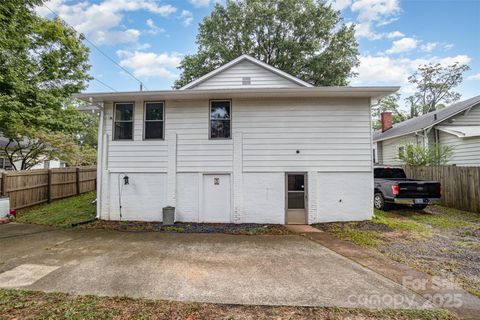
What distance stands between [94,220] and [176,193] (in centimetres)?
300

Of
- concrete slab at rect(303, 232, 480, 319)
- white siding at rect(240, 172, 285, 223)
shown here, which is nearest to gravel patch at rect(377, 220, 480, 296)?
concrete slab at rect(303, 232, 480, 319)

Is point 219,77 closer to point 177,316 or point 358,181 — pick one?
point 358,181

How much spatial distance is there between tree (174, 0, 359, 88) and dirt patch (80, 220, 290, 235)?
48.2 ft

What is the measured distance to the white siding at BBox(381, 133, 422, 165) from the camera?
14359mm

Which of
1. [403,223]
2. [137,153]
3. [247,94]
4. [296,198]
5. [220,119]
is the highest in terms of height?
[247,94]

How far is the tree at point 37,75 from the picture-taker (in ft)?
35.1

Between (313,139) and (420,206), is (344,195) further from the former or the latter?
(420,206)

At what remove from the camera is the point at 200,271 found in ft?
13.3

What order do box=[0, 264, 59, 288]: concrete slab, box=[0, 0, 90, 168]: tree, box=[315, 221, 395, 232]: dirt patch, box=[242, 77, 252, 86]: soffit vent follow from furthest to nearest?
1. box=[242, 77, 252, 86]: soffit vent
2. box=[0, 0, 90, 168]: tree
3. box=[315, 221, 395, 232]: dirt patch
4. box=[0, 264, 59, 288]: concrete slab

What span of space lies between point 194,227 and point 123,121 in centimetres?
445

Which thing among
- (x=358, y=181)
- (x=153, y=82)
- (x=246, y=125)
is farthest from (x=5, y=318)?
(x=153, y=82)

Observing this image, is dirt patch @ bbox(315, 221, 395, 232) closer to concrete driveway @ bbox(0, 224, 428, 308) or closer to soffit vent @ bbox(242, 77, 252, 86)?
concrete driveway @ bbox(0, 224, 428, 308)

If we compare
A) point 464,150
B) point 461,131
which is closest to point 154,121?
point 464,150

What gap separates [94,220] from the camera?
7.79 meters
